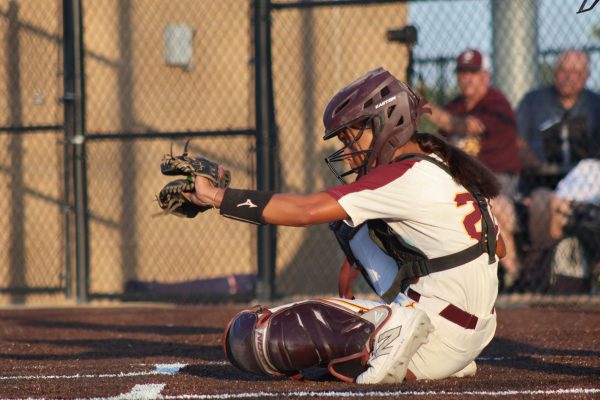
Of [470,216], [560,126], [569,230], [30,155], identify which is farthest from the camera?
[30,155]

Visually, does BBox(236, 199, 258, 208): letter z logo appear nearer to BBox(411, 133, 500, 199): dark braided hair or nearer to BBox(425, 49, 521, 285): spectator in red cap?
BBox(411, 133, 500, 199): dark braided hair

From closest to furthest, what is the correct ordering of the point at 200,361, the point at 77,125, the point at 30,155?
the point at 200,361, the point at 77,125, the point at 30,155

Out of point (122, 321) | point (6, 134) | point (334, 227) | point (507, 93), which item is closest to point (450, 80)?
point (507, 93)

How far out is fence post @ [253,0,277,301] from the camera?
9148 millimetres

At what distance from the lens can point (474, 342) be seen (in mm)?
4219

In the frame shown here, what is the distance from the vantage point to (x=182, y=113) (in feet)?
33.6

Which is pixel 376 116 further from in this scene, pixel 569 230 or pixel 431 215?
pixel 569 230

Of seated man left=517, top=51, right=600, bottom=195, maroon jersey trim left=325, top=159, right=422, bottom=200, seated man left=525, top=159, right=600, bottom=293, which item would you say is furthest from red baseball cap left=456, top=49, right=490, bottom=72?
maroon jersey trim left=325, top=159, right=422, bottom=200

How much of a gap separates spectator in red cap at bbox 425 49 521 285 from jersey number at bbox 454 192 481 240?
179 inches

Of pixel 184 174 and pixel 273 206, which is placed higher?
pixel 184 174

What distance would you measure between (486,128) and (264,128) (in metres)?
1.92

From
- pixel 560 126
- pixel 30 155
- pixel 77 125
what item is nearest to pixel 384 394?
pixel 560 126

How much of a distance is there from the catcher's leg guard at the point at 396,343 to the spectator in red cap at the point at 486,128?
15.7 feet

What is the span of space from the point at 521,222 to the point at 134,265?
3894 mm
